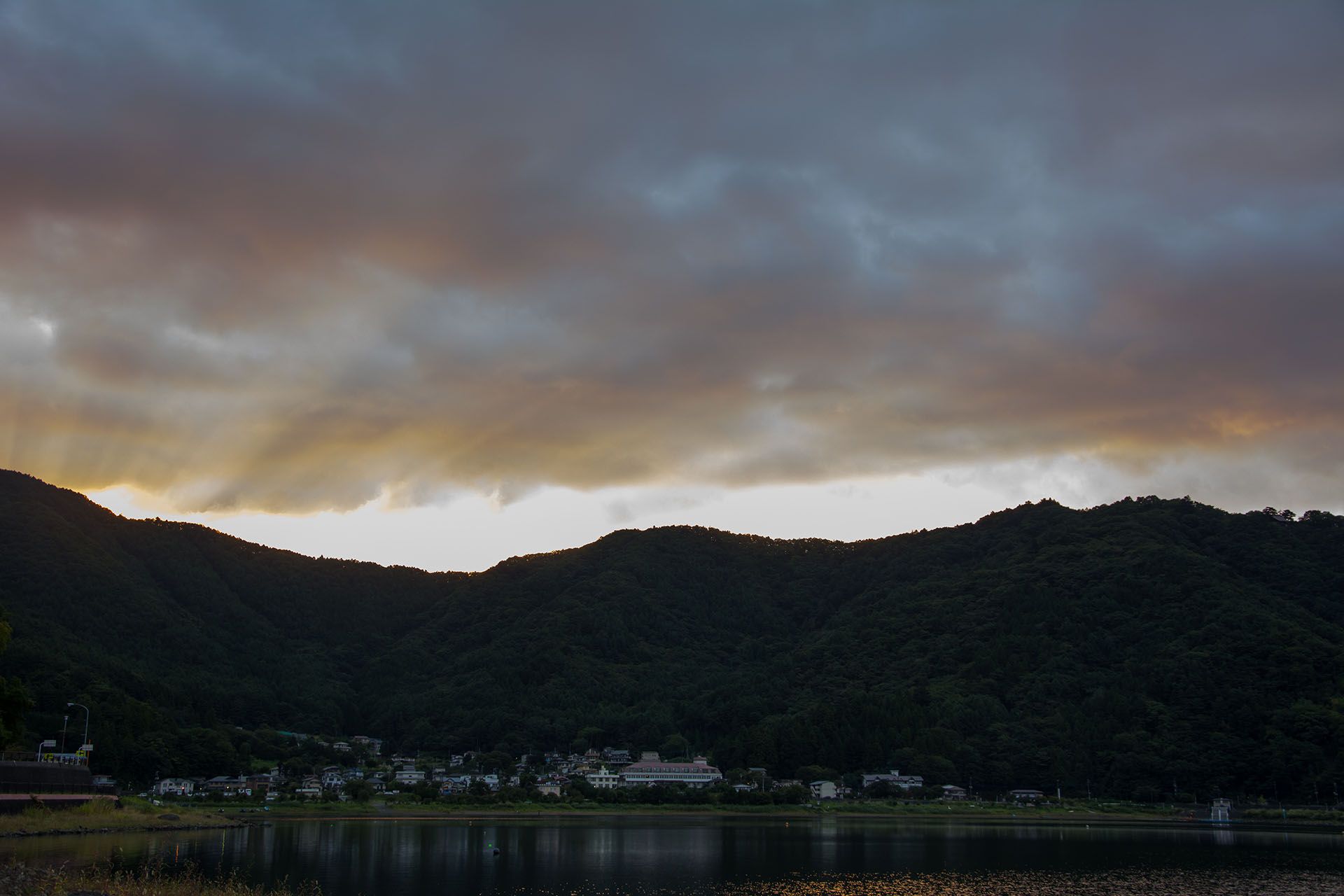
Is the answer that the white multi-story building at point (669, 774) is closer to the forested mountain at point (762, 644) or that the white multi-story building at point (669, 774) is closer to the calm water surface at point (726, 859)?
the forested mountain at point (762, 644)

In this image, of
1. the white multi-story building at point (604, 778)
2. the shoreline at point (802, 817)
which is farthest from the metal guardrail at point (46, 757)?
the white multi-story building at point (604, 778)

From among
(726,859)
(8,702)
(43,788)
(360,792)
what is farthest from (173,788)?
(726,859)

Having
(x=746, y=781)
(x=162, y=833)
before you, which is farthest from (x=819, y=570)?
(x=162, y=833)

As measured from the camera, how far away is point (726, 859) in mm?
47531

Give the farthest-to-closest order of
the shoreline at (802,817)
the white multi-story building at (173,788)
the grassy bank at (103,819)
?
the white multi-story building at (173,788) < the shoreline at (802,817) < the grassy bank at (103,819)

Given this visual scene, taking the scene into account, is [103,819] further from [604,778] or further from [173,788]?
[604,778]

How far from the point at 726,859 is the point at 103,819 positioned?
3217 centimetres

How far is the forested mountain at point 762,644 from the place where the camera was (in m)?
95.9

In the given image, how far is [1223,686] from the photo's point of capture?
97875 millimetres

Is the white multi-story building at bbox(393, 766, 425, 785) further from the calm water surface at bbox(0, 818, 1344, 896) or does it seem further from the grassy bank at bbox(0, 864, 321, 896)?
the grassy bank at bbox(0, 864, 321, 896)

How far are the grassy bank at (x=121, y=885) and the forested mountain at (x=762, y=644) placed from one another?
5823 cm

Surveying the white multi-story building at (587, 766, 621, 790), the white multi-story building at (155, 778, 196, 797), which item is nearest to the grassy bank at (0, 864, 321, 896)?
the white multi-story building at (155, 778, 196, 797)

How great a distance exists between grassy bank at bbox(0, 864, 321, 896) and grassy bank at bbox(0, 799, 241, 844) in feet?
55.9

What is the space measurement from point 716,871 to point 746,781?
5823cm
